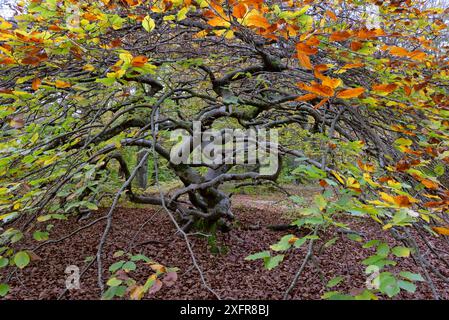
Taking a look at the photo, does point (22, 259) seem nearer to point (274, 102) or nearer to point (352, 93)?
point (352, 93)

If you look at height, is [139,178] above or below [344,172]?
below

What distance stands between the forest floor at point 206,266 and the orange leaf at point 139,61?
1.80m

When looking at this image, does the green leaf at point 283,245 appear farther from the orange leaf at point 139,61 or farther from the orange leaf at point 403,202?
the orange leaf at point 139,61

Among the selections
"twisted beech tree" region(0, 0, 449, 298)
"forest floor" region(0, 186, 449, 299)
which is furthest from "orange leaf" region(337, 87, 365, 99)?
"forest floor" region(0, 186, 449, 299)

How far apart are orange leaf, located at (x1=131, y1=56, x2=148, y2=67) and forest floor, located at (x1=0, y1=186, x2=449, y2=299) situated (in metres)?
1.80

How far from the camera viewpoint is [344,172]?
5.87 feet

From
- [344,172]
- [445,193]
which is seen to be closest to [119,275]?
[344,172]

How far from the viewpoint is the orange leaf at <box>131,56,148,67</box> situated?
4.48ft

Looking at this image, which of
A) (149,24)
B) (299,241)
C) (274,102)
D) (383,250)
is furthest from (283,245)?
(274,102)

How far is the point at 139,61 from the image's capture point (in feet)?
4.51

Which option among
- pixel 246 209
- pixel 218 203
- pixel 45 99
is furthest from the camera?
pixel 246 209

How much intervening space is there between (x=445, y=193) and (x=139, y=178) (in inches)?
346
